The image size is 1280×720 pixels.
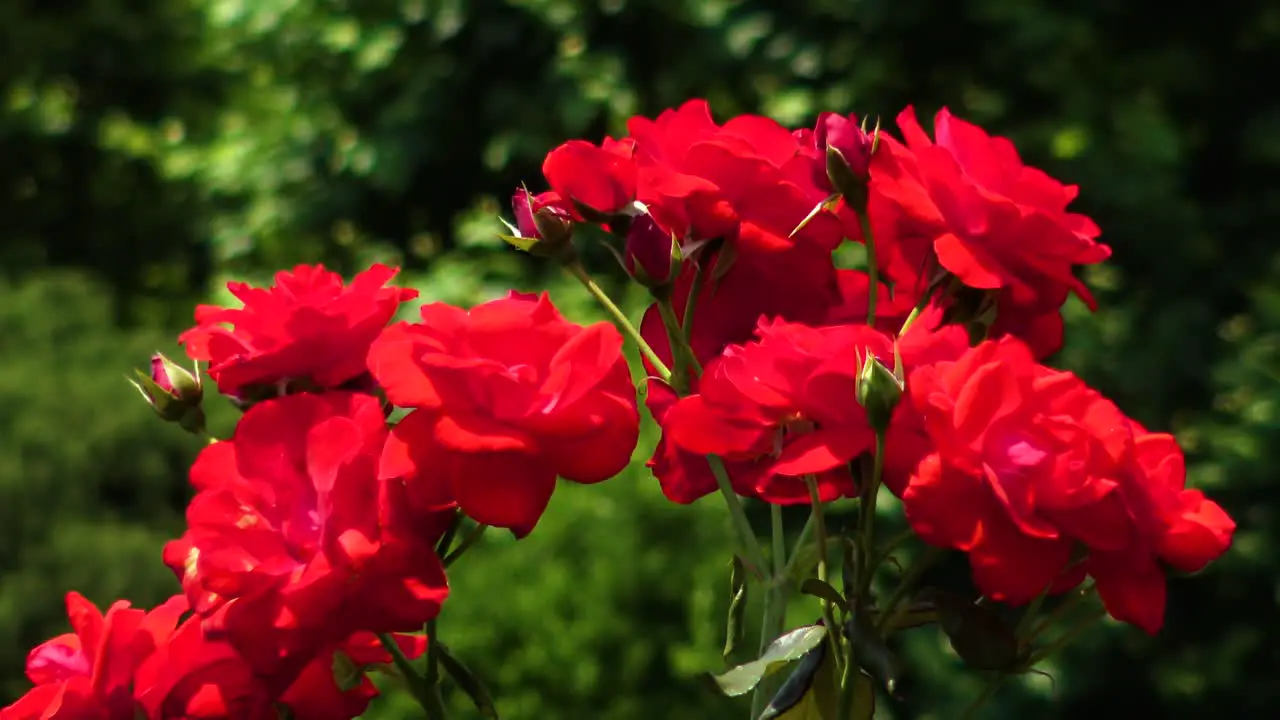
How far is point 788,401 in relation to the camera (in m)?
0.69

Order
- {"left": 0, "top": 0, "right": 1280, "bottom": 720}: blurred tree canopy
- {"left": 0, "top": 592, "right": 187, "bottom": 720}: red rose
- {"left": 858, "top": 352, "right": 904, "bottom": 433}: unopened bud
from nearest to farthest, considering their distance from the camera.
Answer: {"left": 858, "top": 352, "right": 904, "bottom": 433}: unopened bud < {"left": 0, "top": 592, "right": 187, "bottom": 720}: red rose < {"left": 0, "top": 0, "right": 1280, "bottom": 720}: blurred tree canopy

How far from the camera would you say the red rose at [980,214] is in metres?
0.75

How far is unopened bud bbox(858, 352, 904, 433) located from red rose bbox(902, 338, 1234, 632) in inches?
0.7

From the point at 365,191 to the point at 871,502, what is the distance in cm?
382

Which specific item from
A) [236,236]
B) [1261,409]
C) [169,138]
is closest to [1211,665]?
[1261,409]

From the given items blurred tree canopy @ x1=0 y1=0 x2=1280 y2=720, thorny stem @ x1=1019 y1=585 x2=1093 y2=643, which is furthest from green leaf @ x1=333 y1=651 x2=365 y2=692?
blurred tree canopy @ x1=0 y1=0 x2=1280 y2=720

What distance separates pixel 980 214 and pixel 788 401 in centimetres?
16

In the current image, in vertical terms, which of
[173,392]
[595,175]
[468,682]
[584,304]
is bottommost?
[584,304]

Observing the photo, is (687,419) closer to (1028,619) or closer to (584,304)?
(1028,619)

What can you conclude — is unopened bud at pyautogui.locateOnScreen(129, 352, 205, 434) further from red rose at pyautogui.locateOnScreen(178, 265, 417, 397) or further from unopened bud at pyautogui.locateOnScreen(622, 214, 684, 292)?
unopened bud at pyautogui.locateOnScreen(622, 214, 684, 292)

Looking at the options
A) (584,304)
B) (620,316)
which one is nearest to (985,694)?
(620,316)

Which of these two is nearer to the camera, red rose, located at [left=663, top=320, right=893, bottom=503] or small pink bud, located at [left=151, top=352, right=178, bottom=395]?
red rose, located at [left=663, top=320, right=893, bottom=503]

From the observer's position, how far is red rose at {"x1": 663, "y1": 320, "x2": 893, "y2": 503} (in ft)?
2.23

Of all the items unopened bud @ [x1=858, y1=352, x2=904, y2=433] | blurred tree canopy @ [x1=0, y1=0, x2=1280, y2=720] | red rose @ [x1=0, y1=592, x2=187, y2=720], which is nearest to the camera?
unopened bud @ [x1=858, y1=352, x2=904, y2=433]
